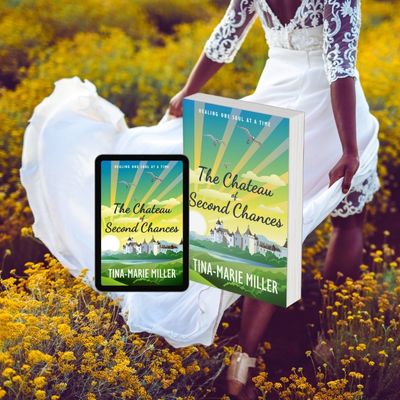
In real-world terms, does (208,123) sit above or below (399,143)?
above

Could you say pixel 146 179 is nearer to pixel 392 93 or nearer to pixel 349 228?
pixel 349 228

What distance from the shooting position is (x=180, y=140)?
11.4 ft

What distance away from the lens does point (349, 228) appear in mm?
3646

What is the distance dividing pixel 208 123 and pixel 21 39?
531cm

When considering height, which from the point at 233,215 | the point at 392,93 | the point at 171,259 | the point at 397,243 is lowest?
the point at 397,243

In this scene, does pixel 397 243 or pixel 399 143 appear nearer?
pixel 397 243

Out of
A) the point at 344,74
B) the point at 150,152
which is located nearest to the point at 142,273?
the point at 344,74

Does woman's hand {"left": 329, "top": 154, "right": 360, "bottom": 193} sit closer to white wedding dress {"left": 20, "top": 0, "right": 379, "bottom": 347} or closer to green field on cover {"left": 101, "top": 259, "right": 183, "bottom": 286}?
white wedding dress {"left": 20, "top": 0, "right": 379, "bottom": 347}

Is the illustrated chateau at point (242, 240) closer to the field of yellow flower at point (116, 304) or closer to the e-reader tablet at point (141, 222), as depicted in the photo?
the e-reader tablet at point (141, 222)

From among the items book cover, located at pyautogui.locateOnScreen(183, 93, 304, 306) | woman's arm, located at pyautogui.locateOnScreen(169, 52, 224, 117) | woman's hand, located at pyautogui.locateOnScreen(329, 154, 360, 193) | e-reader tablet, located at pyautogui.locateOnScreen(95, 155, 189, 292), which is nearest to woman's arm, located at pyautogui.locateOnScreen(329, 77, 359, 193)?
woman's hand, located at pyautogui.locateOnScreen(329, 154, 360, 193)

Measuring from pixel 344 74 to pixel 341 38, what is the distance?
118 mm

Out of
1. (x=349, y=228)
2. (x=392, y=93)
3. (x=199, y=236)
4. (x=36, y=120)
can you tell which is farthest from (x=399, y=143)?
(x=199, y=236)

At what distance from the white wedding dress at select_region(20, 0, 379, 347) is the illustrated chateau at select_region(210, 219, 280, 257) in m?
0.45

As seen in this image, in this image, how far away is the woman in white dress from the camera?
9.62 feet
